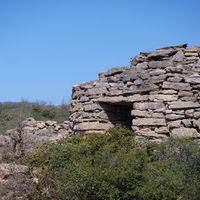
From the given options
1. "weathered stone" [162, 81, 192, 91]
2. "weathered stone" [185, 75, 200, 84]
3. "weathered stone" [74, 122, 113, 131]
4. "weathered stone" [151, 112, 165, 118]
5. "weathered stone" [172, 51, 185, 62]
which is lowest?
"weathered stone" [74, 122, 113, 131]

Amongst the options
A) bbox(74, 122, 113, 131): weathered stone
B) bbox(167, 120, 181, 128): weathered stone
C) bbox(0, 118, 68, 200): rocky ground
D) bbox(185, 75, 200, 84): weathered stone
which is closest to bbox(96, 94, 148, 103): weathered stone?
bbox(74, 122, 113, 131): weathered stone

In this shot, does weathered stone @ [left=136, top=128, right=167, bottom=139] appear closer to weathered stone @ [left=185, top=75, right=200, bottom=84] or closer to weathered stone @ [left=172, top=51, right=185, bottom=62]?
weathered stone @ [left=185, top=75, right=200, bottom=84]

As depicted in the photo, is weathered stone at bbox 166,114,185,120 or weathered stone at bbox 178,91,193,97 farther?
weathered stone at bbox 178,91,193,97

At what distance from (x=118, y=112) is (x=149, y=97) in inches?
62.5

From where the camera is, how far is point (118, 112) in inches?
451

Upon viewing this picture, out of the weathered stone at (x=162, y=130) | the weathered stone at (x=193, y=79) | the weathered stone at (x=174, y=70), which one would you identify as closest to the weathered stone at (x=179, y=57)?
the weathered stone at (x=174, y=70)

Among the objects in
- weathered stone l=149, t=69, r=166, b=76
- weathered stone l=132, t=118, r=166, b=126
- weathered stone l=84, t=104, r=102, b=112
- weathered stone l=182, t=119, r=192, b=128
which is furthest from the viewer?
weathered stone l=84, t=104, r=102, b=112

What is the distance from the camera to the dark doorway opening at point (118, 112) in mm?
11023

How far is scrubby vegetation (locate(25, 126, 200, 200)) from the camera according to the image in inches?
267

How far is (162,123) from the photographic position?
9766 mm

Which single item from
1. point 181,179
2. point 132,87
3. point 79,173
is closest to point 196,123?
point 132,87

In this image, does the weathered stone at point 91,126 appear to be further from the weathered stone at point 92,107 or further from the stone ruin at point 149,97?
the weathered stone at point 92,107

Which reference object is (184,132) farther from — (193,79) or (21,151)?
(21,151)

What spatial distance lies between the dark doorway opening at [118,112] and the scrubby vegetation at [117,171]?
6.19 ft
